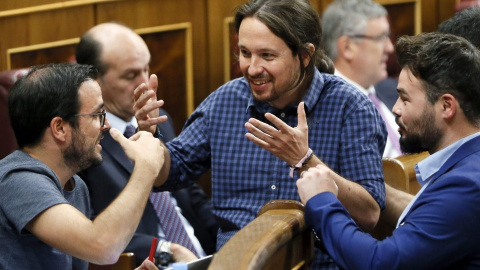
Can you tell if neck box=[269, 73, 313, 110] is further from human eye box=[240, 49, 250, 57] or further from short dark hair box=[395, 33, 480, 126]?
short dark hair box=[395, 33, 480, 126]

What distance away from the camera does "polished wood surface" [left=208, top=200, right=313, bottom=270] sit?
4.71 ft

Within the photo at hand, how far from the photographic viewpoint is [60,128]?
2.01m

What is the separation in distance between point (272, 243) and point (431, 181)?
1.43 feet

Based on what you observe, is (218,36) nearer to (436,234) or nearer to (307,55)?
(307,55)

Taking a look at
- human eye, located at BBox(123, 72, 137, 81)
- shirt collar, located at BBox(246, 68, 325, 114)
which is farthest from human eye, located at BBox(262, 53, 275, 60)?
human eye, located at BBox(123, 72, 137, 81)

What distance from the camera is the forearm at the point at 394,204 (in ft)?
7.68

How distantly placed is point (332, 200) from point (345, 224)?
6 cm

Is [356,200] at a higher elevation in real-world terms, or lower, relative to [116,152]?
higher

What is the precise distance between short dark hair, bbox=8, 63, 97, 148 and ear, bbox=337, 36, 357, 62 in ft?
5.94

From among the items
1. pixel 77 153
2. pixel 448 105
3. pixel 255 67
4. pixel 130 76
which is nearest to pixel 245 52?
pixel 255 67

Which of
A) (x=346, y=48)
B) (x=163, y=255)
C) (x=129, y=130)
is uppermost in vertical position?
(x=346, y=48)

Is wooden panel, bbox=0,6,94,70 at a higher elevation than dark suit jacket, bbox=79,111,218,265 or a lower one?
higher

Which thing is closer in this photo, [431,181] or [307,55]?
[431,181]

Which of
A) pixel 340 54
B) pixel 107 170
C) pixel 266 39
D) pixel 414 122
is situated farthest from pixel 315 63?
pixel 340 54
